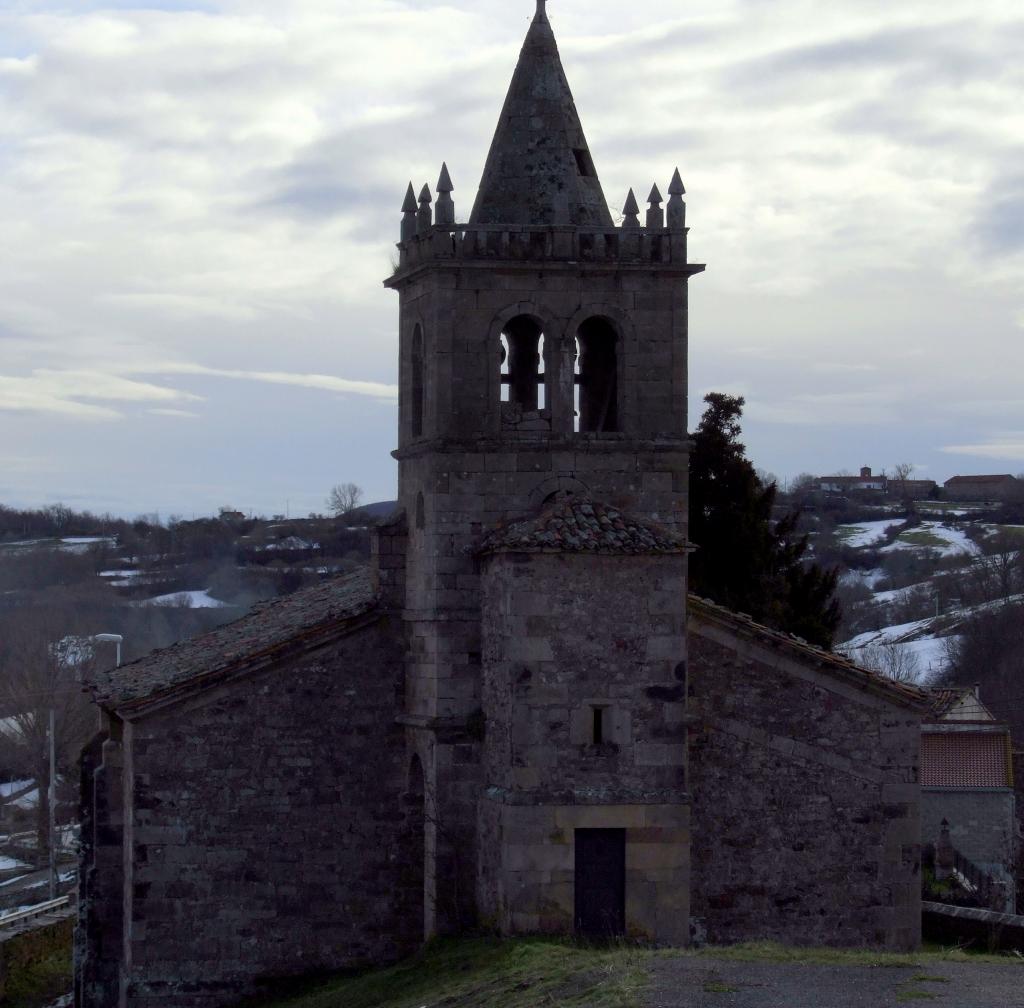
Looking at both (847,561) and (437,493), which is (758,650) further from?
(847,561)

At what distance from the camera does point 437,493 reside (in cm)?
2466

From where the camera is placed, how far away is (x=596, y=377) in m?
26.3

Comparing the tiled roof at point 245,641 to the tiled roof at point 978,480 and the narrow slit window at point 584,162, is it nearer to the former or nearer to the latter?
the narrow slit window at point 584,162

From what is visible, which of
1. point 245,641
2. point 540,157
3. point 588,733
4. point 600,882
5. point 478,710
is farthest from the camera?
point 245,641

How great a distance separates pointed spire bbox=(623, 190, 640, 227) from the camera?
83.3ft


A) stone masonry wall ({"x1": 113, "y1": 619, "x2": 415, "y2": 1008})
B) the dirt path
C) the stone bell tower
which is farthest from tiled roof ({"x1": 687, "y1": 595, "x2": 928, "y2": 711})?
the dirt path

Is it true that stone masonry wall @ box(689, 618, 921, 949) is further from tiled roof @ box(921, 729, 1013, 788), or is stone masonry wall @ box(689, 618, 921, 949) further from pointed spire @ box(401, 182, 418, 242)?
tiled roof @ box(921, 729, 1013, 788)

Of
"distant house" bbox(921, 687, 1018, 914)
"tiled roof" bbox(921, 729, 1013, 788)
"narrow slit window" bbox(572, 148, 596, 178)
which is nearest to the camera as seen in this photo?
"narrow slit window" bbox(572, 148, 596, 178)

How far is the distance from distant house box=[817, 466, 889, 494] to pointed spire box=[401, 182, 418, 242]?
478ft

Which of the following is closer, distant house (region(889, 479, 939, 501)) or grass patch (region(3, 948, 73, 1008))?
grass patch (region(3, 948, 73, 1008))

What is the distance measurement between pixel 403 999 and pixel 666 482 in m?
7.50

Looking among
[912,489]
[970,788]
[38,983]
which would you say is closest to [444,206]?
[38,983]

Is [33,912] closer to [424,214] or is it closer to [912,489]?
[424,214]

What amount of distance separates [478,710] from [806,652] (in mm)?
4428
